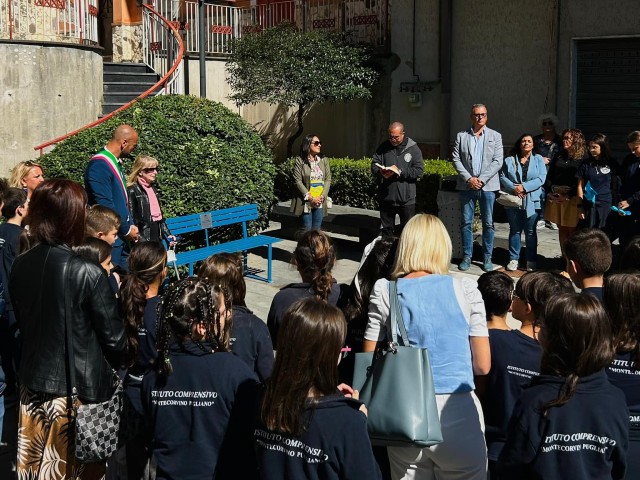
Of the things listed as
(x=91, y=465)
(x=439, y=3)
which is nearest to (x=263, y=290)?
(x=91, y=465)

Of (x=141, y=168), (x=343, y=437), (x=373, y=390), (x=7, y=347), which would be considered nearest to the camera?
(x=343, y=437)

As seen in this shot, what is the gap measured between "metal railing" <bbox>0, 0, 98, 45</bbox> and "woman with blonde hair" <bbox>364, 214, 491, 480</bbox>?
11669mm

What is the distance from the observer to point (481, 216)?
10.7 meters

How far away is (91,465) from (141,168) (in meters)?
4.26

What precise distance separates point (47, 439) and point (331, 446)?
1.67 meters

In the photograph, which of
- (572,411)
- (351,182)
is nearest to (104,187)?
(572,411)

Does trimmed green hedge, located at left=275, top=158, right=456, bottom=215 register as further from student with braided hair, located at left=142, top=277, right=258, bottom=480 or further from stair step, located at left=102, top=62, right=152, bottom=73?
student with braided hair, located at left=142, top=277, right=258, bottom=480

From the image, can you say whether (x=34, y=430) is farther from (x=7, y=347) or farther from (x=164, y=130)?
(x=164, y=130)

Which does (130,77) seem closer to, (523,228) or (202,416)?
(523,228)

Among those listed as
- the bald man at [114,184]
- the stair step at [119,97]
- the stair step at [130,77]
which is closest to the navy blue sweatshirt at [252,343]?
the bald man at [114,184]

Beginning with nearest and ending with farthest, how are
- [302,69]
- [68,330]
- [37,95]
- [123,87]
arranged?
[68,330] < [37,95] < [302,69] < [123,87]

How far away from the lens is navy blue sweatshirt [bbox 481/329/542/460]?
4262 mm

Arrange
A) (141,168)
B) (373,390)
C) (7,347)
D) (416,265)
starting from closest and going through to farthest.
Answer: (373,390) < (416,265) < (7,347) < (141,168)

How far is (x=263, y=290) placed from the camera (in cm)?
1027
